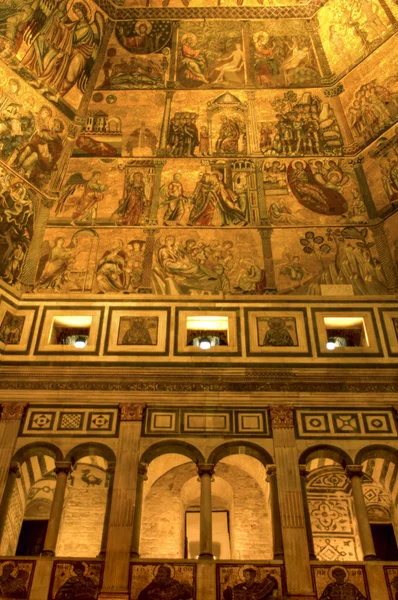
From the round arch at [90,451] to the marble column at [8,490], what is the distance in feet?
3.30

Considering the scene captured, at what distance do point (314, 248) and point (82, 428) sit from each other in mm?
7261

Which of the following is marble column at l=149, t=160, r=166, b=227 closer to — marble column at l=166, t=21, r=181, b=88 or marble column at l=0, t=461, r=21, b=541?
marble column at l=166, t=21, r=181, b=88

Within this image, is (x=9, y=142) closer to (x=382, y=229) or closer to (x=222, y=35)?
(x=222, y=35)

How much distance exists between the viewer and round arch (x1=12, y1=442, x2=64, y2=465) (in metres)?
14.9

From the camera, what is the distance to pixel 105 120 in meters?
20.5

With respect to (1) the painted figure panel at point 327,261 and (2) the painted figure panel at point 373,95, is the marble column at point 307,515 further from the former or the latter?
(2) the painted figure panel at point 373,95

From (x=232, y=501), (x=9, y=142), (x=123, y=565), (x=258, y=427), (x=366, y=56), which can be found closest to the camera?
(x=123, y=565)

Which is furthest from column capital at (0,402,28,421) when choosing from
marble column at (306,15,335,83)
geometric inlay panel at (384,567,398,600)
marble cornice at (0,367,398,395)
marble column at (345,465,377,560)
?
marble column at (306,15,335,83)

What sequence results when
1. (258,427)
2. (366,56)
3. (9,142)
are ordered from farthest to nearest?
1. (366,56)
2. (9,142)
3. (258,427)

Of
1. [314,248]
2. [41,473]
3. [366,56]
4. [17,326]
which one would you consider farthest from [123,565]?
[366,56]

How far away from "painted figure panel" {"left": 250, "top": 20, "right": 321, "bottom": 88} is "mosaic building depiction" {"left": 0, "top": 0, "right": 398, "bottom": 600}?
0.06 metres

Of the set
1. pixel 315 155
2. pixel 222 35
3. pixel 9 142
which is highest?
pixel 222 35

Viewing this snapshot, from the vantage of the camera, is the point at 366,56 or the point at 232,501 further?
the point at 366,56

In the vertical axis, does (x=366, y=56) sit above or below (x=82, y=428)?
above
